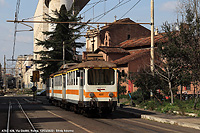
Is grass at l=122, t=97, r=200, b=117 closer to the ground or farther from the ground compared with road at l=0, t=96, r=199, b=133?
farther from the ground

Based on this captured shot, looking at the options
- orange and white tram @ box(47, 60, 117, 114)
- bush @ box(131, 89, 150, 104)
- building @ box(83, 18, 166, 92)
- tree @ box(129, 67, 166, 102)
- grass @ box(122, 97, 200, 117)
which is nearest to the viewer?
orange and white tram @ box(47, 60, 117, 114)

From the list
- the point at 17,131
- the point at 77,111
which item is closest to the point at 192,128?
the point at 17,131

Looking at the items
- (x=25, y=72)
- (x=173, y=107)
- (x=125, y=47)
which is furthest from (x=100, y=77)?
(x=25, y=72)

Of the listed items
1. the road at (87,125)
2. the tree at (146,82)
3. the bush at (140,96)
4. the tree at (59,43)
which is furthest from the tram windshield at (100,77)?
the tree at (59,43)

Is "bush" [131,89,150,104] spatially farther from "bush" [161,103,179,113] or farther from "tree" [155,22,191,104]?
"bush" [161,103,179,113]

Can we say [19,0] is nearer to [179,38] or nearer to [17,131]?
[179,38]

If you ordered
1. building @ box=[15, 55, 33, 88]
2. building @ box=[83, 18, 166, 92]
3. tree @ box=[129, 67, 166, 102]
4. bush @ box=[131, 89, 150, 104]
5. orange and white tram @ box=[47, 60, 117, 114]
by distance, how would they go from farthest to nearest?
building @ box=[15, 55, 33, 88] < building @ box=[83, 18, 166, 92] < bush @ box=[131, 89, 150, 104] < tree @ box=[129, 67, 166, 102] < orange and white tram @ box=[47, 60, 117, 114]

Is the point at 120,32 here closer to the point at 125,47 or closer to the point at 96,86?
the point at 125,47

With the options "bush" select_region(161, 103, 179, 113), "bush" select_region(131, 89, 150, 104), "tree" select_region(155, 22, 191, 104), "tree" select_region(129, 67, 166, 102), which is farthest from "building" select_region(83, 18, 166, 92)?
"bush" select_region(161, 103, 179, 113)

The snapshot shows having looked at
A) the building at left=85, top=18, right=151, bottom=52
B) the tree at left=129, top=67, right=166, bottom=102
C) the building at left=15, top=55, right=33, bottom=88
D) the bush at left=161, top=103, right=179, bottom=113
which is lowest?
the bush at left=161, top=103, right=179, bottom=113

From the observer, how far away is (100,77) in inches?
757

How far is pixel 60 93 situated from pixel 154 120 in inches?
436

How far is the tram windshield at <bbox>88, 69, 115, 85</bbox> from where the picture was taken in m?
19.1

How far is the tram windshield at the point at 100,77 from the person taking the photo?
19062 millimetres
